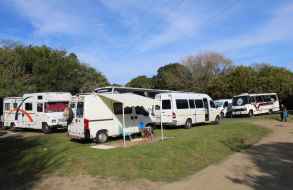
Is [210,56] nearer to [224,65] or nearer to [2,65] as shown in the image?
[224,65]

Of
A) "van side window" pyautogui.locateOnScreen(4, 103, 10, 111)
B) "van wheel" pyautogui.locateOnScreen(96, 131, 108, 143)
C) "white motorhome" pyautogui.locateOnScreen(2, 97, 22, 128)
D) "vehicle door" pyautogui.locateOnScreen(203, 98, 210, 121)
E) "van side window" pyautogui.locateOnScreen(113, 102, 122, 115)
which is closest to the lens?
"van wheel" pyautogui.locateOnScreen(96, 131, 108, 143)

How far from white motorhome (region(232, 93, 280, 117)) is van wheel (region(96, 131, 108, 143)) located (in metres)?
19.5

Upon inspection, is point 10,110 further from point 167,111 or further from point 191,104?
point 191,104

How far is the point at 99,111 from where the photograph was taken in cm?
1484

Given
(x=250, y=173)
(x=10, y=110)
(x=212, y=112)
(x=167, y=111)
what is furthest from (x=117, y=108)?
(x=10, y=110)

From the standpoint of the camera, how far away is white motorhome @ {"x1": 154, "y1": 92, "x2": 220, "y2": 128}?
2003 cm

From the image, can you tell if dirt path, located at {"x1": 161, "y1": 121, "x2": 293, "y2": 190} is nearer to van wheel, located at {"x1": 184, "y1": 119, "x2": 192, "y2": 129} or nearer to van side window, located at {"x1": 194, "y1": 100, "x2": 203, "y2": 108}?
van wheel, located at {"x1": 184, "y1": 119, "x2": 192, "y2": 129}

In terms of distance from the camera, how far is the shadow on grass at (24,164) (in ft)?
30.1

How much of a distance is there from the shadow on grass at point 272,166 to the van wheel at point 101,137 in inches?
269

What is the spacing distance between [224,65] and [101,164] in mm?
50954

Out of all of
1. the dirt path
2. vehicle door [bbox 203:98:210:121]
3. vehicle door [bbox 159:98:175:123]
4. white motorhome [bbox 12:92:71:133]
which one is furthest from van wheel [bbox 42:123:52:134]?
the dirt path

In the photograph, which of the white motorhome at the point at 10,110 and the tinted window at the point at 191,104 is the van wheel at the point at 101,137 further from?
the white motorhome at the point at 10,110

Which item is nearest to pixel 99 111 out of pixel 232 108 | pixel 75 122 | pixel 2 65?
pixel 75 122

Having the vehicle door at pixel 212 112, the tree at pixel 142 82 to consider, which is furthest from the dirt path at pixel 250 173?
the tree at pixel 142 82
